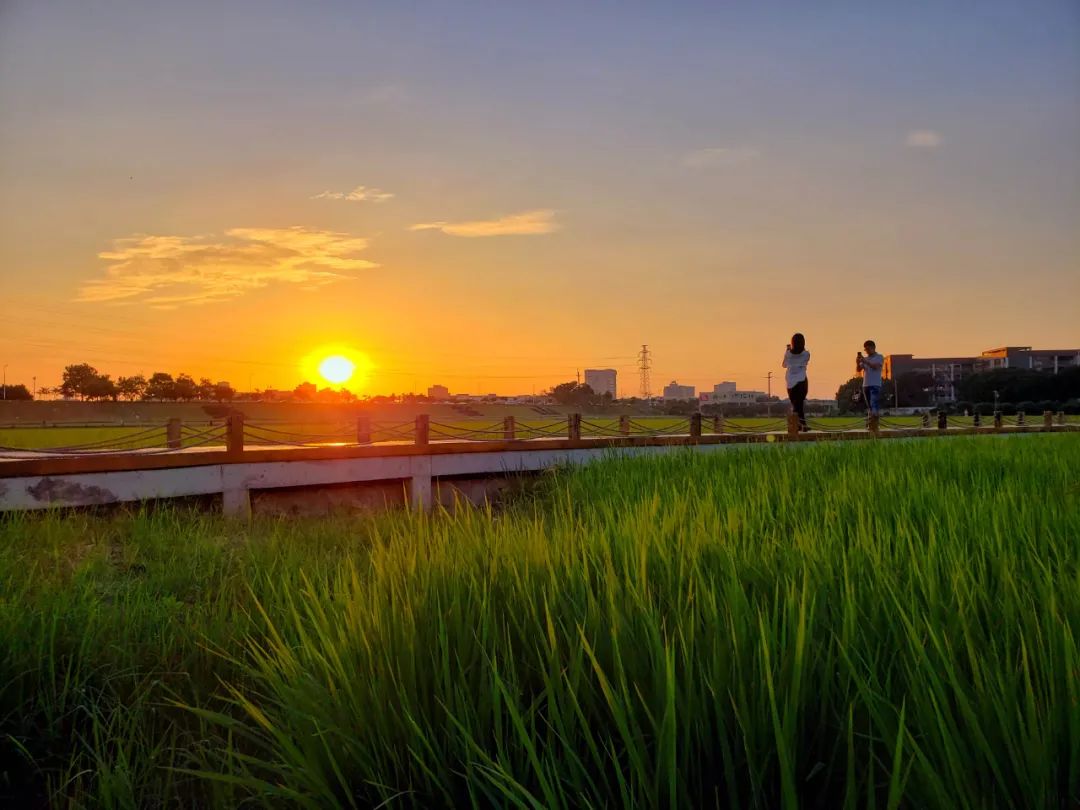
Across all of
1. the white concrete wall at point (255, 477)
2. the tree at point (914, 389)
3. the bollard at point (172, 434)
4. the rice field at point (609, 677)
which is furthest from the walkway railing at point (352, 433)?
the tree at point (914, 389)

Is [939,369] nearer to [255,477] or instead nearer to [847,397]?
[847,397]

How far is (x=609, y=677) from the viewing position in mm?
2438

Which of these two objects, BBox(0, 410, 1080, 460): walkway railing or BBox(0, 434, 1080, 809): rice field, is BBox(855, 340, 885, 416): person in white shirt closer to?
BBox(0, 410, 1080, 460): walkway railing

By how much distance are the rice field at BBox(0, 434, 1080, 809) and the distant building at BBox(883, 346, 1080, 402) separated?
335ft

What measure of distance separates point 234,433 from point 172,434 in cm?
138

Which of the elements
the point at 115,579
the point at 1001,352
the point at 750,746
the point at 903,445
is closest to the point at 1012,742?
the point at 750,746

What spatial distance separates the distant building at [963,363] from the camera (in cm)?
10375

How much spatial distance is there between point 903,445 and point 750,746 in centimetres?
1083

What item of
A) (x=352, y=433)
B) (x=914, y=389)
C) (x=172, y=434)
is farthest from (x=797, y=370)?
(x=914, y=389)

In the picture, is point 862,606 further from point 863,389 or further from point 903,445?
point 863,389

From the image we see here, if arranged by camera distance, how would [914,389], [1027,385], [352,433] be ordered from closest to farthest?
[352,433], [1027,385], [914,389]

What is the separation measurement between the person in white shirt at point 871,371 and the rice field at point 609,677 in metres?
10.1

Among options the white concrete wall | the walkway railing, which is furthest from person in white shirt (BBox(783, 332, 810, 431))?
the white concrete wall

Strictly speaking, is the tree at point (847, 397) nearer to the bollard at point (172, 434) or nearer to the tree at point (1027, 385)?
the tree at point (1027, 385)
